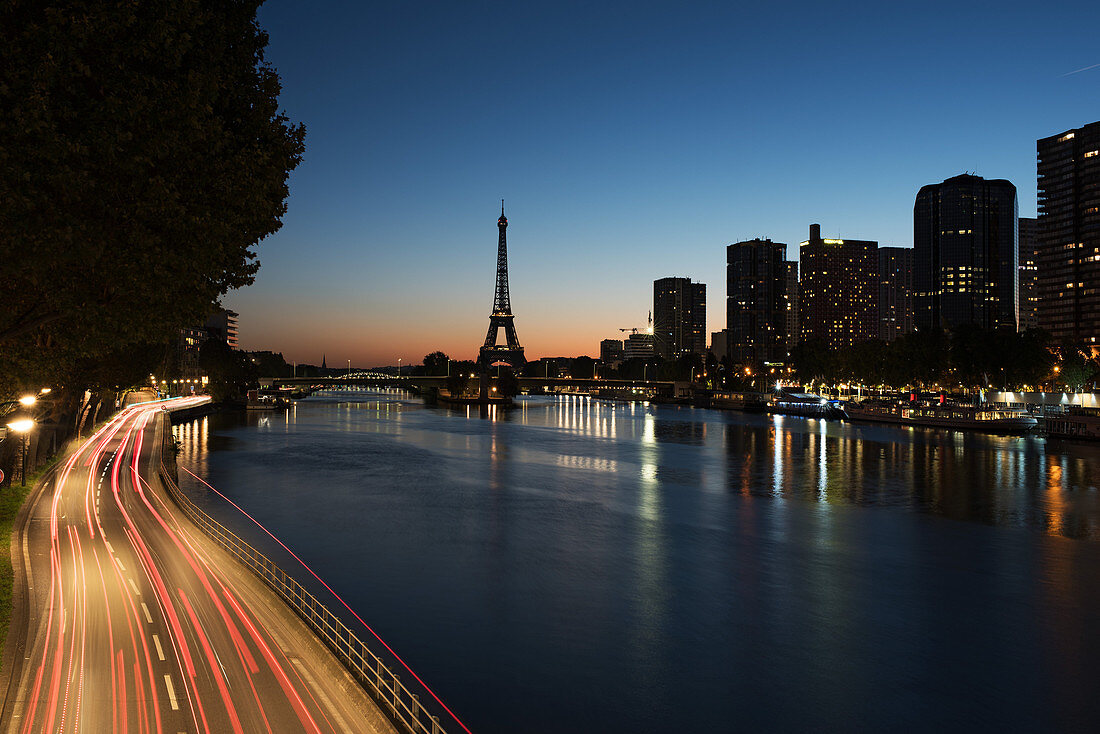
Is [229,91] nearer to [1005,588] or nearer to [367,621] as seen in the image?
[367,621]

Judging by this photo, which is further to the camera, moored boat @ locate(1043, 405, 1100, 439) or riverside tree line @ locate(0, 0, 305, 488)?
moored boat @ locate(1043, 405, 1100, 439)

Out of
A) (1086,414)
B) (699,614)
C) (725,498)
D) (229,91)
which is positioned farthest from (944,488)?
(1086,414)

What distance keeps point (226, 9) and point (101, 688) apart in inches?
694

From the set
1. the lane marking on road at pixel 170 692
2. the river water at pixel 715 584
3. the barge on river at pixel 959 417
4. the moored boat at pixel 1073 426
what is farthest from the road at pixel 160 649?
the barge on river at pixel 959 417

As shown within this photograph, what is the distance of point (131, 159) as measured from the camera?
55.2 feet

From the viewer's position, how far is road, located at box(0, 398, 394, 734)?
47.6 feet

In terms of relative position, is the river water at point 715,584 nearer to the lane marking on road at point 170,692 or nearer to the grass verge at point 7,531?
the lane marking on road at point 170,692

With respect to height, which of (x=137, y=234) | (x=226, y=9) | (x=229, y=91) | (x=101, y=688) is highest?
(x=226, y=9)

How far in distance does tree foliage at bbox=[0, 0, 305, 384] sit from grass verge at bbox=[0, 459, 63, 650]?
7.74 metres

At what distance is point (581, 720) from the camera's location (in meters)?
18.3

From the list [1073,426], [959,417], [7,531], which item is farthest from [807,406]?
[7,531]

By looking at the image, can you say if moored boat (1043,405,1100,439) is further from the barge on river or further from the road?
the road

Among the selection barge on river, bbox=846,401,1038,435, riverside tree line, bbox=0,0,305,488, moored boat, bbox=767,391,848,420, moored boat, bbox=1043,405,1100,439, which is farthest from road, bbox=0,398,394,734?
moored boat, bbox=767,391,848,420

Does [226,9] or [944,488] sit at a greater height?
[226,9]
